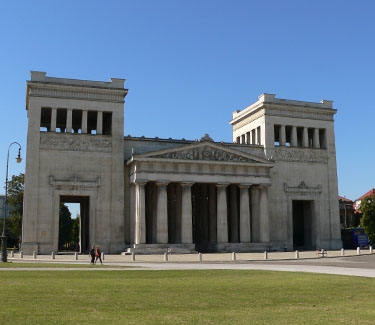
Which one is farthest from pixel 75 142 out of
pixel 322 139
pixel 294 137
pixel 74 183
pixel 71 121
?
pixel 322 139

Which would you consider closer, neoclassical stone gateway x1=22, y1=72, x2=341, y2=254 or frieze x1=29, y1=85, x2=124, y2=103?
neoclassical stone gateway x1=22, y1=72, x2=341, y2=254

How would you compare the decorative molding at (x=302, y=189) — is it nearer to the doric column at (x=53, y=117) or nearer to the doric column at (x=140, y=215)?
the doric column at (x=140, y=215)

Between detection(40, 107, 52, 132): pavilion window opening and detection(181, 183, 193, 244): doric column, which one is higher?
detection(40, 107, 52, 132): pavilion window opening

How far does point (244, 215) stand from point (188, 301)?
6031cm

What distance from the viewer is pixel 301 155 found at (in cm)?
8675

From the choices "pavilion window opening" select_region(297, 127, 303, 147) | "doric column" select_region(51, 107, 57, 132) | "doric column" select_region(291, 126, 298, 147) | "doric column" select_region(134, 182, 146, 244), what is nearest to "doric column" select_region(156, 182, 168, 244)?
"doric column" select_region(134, 182, 146, 244)

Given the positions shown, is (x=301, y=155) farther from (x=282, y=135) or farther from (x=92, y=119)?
(x=92, y=119)

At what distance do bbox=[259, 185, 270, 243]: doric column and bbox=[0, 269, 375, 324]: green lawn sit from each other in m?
53.0

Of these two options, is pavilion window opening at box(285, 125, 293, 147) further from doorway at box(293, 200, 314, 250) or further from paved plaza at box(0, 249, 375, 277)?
paved plaza at box(0, 249, 375, 277)

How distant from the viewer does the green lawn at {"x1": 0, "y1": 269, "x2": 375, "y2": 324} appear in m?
14.4

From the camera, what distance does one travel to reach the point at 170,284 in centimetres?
2397

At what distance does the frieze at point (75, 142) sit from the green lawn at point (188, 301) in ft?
161

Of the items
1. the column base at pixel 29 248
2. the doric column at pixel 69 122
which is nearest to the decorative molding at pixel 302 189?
the doric column at pixel 69 122

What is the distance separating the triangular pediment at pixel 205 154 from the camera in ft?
242
